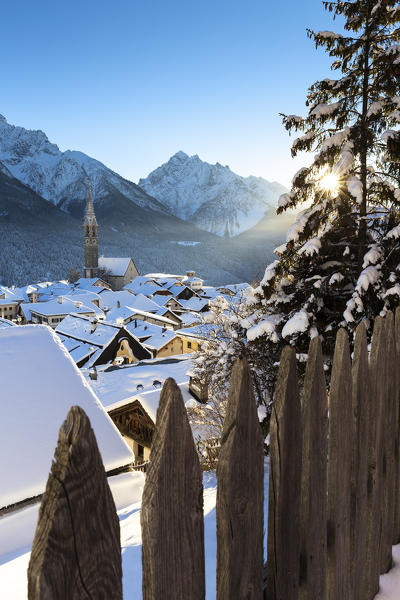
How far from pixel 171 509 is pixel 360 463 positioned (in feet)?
3.46

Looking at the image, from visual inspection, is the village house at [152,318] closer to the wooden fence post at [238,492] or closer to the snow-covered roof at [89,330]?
the snow-covered roof at [89,330]

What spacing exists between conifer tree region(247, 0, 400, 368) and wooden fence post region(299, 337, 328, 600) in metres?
4.77

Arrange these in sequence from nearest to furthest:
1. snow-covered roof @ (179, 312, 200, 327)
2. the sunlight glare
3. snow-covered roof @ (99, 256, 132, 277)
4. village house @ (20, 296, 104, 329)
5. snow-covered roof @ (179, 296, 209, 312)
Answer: the sunlight glare, snow-covered roof @ (179, 312, 200, 327), village house @ (20, 296, 104, 329), snow-covered roof @ (179, 296, 209, 312), snow-covered roof @ (99, 256, 132, 277)

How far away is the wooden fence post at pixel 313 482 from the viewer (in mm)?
1307

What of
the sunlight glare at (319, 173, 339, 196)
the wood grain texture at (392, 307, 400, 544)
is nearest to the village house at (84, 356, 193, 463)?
the sunlight glare at (319, 173, 339, 196)

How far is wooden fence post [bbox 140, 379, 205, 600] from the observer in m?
0.89

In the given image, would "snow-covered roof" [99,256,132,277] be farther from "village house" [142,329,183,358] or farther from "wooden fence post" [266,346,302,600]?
"wooden fence post" [266,346,302,600]

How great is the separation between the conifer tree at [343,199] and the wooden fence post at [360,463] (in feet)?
14.5

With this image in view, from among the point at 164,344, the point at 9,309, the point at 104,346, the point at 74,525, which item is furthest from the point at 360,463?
the point at 9,309

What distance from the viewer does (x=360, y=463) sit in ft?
5.44

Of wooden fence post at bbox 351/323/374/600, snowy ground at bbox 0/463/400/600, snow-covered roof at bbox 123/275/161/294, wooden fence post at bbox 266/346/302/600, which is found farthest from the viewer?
snow-covered roof at bbox 123/275/161/294

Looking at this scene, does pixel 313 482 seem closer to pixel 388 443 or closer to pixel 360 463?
pixel 360 463

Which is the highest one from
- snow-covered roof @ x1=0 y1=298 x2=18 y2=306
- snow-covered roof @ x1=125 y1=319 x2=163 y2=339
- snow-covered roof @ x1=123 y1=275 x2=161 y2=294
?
snow-covered roof @ x1=123 y1=275 x2=161 y2=294

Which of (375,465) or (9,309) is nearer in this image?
(375,465)
